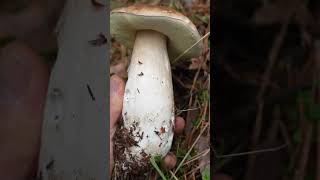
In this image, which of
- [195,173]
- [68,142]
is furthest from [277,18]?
[68,142]

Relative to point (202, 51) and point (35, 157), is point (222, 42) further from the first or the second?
point (35, 157)

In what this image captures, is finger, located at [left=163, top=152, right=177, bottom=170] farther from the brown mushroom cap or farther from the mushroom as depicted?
the brown mushroom cap

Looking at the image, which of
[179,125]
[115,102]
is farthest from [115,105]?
[179,125]

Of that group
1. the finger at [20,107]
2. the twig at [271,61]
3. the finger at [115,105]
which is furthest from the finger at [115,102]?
the twig at [271,61]

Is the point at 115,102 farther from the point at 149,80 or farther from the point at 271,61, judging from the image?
the point at 271,61

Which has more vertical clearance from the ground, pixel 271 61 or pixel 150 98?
pixel 271 61

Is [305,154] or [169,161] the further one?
[169,161]

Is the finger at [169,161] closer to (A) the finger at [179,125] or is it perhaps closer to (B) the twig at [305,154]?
(A) the finger at [179,125]
